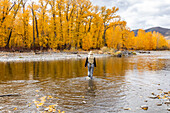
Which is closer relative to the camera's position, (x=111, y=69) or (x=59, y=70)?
(x=59, y=70)

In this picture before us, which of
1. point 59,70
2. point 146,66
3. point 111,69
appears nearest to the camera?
point 59,70

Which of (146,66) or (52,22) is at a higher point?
(52,22)

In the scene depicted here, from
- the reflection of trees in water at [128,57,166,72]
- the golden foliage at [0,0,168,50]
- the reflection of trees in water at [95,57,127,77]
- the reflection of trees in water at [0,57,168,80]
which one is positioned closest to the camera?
the reflection of trees in water at [0,57,168,80]

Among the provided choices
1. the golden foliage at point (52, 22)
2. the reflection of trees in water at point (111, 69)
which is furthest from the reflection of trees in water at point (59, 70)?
the golden foliage at point (52, 22)

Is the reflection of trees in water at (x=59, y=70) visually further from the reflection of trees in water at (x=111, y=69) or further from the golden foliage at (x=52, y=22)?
the golden foliage at (x=52, y=22)

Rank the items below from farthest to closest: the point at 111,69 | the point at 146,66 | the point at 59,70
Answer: the point at 146,66 → the point at 111,69 → the point at 59,70

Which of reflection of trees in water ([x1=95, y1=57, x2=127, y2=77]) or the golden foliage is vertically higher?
the golden foliage

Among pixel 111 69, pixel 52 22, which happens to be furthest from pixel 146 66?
pixel 52 22

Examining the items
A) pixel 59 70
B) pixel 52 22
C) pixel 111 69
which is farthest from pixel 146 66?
pixel 52 22

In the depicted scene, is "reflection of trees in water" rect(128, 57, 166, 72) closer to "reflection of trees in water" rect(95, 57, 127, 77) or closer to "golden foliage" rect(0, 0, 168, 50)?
"reflection of trees in water" rect(95, 57, 127, 77)

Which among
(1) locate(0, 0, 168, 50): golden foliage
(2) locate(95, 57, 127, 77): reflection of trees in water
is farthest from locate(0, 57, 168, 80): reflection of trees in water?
(1) locate(0, 0, 168, 50): golden foliage

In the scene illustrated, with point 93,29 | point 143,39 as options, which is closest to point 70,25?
point 93,29

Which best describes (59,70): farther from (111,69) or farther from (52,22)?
(52,22)

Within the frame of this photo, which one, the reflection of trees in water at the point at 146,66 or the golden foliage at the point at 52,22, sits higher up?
the golden foliage at the point at 52,22
